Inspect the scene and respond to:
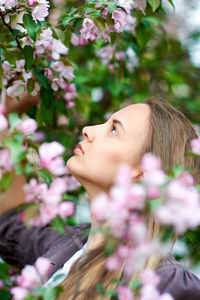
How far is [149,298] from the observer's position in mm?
816

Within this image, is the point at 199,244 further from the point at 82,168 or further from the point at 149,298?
the point at 149,298

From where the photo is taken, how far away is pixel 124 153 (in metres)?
1.29

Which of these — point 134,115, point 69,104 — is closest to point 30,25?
point 134,115

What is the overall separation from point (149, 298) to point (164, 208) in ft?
0.82

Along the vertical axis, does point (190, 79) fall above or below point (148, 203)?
below

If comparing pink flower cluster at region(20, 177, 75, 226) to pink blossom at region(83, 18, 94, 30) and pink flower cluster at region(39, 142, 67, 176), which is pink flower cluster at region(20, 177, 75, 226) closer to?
pink flower cluster at region(39, 142, 67, 176)

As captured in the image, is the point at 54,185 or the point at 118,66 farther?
the point at 118,66

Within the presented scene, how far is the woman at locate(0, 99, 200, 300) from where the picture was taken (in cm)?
123

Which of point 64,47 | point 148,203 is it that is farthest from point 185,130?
point 148,203

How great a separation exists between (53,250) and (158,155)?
20.3 inches

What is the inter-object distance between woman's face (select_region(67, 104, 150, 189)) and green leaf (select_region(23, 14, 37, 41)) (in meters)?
0.31

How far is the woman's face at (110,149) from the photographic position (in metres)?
1.27

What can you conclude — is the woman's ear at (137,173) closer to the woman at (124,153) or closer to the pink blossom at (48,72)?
the woman at (124,153)

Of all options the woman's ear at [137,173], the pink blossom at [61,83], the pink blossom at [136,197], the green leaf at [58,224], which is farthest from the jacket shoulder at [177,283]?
the pink blossom at [61,83]
